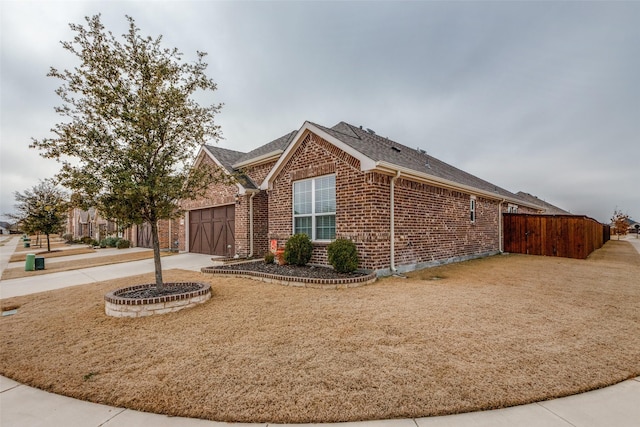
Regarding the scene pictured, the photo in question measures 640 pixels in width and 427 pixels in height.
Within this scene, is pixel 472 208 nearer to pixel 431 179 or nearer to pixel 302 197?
pixel 431 179

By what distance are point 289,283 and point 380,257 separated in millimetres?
2729

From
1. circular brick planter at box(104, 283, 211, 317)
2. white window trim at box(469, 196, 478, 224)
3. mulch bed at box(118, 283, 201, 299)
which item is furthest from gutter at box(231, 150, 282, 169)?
white window trim at box(469, 196, 478, 224)

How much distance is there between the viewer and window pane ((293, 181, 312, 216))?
984cm

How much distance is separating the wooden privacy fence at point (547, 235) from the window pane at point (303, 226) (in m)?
12.7

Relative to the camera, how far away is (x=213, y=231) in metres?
14.9

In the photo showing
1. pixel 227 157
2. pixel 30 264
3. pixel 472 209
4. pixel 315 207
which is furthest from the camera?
pixel 227 157

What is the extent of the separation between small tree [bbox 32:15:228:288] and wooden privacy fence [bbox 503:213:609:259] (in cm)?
1709

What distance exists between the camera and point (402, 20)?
1159 centimetres

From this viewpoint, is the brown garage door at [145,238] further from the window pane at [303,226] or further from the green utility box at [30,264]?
the window pane at [303,226]

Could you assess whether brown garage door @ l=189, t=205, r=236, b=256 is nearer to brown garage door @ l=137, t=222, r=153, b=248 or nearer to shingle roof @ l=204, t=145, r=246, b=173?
shingle roof @ l=204, t=145, r=246, b=173

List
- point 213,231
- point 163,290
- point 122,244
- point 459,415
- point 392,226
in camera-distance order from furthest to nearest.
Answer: point 122,244 < point 213,231 < point 392,226 < point 163,290 < point 459,415

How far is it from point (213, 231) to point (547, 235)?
17.5 metres

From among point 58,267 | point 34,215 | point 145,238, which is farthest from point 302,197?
point 34,215

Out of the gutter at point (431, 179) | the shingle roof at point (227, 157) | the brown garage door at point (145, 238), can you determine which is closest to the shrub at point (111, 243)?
the brown garage door at point (145, 238)
